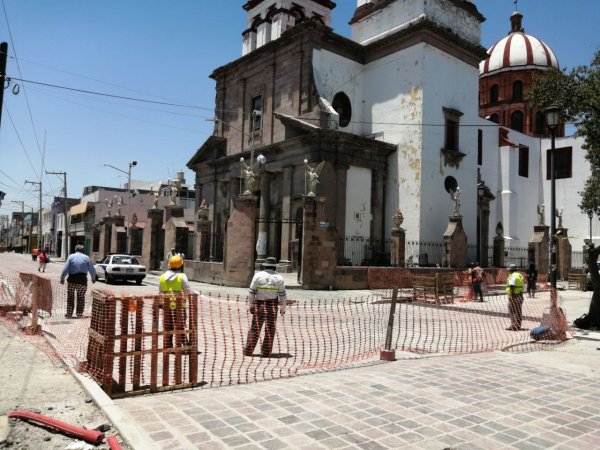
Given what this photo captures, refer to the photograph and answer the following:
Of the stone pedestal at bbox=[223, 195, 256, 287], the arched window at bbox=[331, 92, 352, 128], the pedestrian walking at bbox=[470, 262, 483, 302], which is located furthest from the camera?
the arched window at bbox=[331, 92, 352, 128]

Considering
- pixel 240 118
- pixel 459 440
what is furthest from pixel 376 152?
pixel 459 440

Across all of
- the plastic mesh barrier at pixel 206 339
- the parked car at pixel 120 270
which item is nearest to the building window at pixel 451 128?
the plastic mesh barrier at pixel 206 339

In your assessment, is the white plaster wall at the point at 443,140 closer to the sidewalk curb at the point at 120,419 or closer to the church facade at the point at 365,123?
the church facade at the point at 365,123

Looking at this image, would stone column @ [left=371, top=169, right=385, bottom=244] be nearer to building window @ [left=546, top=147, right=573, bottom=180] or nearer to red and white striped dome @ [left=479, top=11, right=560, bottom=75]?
building window @ [left=546, top=147, right=573, bottom=180]

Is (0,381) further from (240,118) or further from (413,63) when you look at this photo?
(240,118)

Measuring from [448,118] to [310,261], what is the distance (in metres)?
14.9

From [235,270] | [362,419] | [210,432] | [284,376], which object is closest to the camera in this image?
[210,432]

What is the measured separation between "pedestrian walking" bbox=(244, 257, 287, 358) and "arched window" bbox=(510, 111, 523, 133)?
43.7m

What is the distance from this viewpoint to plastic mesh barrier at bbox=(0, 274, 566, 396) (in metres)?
5.71

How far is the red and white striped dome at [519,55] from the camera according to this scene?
144 ft

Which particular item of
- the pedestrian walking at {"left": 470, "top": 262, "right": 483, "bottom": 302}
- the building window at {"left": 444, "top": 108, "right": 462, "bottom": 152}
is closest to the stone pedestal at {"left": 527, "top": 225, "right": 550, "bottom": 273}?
the building window at {"left": 444, "top": 108, "right": 462, "bottom": 152}

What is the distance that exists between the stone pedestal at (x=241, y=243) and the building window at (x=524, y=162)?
1188 inches

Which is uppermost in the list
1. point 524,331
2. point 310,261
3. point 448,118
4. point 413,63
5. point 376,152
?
point 413,63

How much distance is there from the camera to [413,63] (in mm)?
28312
